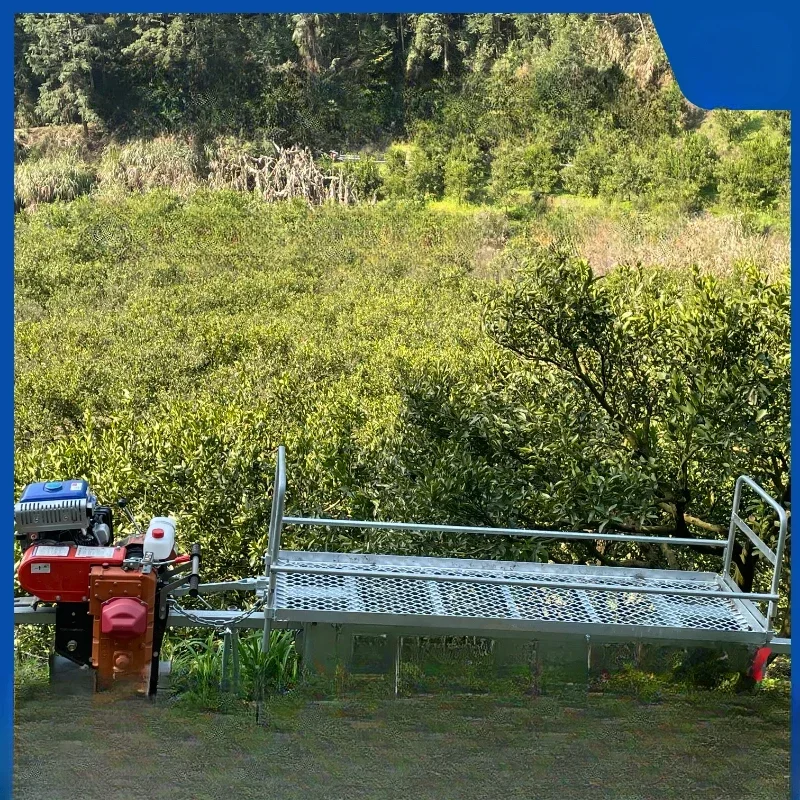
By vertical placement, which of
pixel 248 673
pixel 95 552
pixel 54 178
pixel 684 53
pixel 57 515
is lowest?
pixel 248 673

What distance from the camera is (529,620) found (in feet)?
14.8

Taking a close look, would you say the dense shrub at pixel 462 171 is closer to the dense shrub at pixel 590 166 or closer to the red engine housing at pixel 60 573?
the dense shrub at pixel 590 166

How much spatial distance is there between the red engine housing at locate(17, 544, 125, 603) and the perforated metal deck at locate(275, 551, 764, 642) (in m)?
0.70

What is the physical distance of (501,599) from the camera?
4922 millimetres

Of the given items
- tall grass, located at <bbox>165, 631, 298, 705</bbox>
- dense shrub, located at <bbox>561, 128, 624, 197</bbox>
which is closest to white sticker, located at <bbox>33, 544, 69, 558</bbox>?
tall grass, located at <bbox>165, 631, 298, 705</bbox>

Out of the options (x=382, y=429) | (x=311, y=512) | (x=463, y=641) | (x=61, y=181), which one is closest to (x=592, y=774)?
(x=463, y=641)

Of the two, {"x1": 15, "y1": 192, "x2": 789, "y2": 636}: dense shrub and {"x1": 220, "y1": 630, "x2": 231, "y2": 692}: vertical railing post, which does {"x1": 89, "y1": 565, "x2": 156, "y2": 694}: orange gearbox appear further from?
{"x1": 15, "y1": 192, "x2": 789, "y2": 636}: dense shrub

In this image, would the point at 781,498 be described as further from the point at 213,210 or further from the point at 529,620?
the point at 213,210

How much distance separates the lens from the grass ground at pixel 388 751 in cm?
464

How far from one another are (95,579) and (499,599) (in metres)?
1.62

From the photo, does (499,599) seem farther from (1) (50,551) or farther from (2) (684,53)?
(2) (684,53)

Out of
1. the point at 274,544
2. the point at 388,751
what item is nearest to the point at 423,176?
the point at 274,544

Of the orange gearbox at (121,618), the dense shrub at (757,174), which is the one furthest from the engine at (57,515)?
the dense shrub at (757,174)

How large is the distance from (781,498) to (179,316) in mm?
4809
